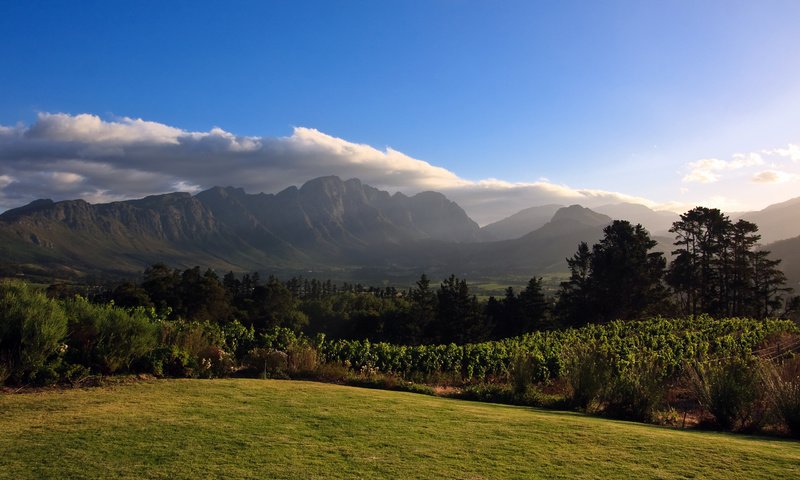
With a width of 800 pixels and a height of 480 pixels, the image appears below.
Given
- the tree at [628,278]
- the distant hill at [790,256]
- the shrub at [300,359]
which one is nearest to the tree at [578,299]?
the tree at [628,278]

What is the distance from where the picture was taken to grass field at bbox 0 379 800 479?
4.89 metres

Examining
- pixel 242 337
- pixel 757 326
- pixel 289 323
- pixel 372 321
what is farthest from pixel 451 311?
pixel 242 337

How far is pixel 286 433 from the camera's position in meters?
6.18

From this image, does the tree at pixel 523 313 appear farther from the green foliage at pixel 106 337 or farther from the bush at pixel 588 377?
the green foliage at pixel 106 337

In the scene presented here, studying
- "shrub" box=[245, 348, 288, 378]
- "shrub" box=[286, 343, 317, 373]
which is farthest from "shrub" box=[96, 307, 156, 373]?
"shrub" box=[286, 343, 317, 373]

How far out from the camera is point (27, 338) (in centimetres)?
829

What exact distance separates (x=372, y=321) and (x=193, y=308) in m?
23.4

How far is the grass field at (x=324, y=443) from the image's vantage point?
489cm

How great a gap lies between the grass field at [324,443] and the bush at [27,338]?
648 mm

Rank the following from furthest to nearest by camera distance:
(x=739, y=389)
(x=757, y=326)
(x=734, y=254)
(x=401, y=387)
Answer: (x=734, y=254) → (x=757, y=326) → (x=401, y=387) → (x=739, y=389)

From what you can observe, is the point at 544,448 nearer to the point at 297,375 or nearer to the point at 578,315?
the point at 297,375

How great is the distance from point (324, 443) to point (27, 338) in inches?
228

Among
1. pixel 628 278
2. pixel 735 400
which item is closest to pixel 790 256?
pixel 628 278

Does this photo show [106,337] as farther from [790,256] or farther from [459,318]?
[790,256]
